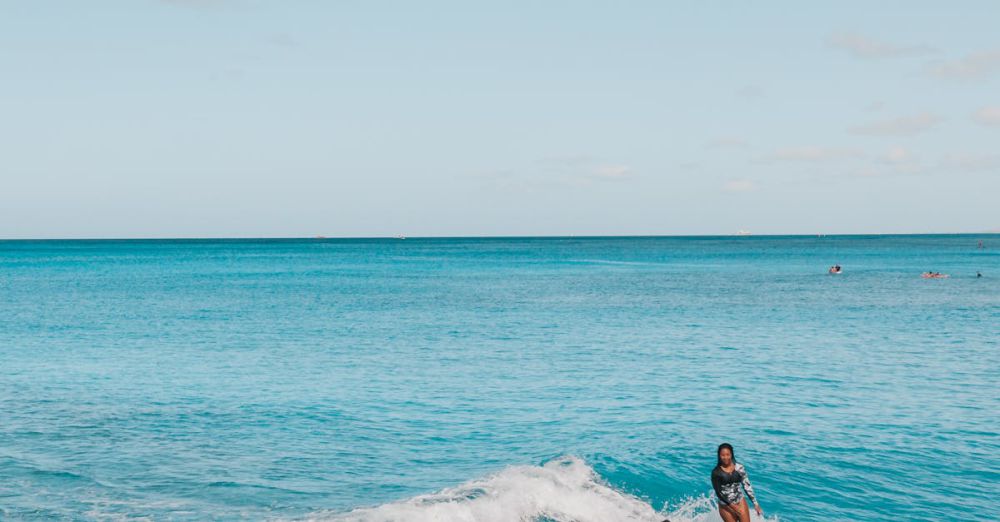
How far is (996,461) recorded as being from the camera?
22.9m

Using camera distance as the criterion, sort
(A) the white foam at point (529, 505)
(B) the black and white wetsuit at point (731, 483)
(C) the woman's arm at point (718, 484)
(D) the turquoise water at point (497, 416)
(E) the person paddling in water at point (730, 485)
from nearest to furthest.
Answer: (E) the person paddling in water at point (730, 485), (B) the black and white wetsuit at point (731, 483), (C) the woman's arm at point (718, 484), (A) the white foam at point (529, 505), (D) the turquoise water at point (497, 416)

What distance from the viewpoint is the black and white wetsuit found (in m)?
16.1

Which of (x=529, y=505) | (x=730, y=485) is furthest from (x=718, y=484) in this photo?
(x=529, y=505)

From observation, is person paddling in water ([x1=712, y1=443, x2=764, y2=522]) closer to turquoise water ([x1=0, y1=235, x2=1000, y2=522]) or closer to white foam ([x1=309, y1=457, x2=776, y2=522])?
white foam ([x1=309, y1=457, x2=776, y2=522])

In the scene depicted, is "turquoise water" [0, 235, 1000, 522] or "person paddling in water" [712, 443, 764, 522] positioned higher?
"person paddling in water" [712, 443, 764, 522]

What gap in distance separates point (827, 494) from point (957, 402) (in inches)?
474

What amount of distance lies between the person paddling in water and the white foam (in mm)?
3181

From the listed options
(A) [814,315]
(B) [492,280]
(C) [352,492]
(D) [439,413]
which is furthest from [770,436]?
(B) [492,280]

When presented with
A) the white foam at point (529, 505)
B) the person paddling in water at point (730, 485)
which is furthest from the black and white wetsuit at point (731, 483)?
the white foam at point (529, 505)

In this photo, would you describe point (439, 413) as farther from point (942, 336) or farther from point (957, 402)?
point (942, 336)

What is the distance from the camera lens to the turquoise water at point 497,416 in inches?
804

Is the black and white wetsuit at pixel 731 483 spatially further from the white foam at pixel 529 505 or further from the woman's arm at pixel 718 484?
the white foam at pixel 529 505

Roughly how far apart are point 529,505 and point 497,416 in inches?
345

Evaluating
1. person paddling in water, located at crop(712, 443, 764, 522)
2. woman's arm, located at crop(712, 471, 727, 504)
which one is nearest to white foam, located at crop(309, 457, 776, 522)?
person paddling in water, located at crop(712, 443, 764, 522)
